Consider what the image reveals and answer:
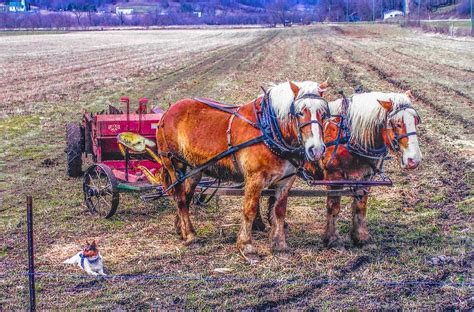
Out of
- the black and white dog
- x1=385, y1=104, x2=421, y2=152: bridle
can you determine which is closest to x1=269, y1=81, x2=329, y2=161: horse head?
x1=385, y1=104, x2=421, y2=152: bridle

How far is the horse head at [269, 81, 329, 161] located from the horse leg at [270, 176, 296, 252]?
75 cm

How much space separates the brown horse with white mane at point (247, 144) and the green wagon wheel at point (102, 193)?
3.01 ft

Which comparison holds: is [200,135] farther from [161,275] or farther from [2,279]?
[2,279]

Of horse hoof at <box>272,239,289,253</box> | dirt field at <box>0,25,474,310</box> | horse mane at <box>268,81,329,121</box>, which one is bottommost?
dirt field at <box>0,25,474,310</box>

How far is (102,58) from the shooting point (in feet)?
149

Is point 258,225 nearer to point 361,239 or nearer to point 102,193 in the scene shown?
point 361,239

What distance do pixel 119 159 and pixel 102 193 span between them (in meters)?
1.28

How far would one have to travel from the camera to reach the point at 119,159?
471 inches

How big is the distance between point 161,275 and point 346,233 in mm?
2707

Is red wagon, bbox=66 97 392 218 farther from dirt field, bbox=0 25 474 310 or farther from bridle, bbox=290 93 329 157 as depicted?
bridle, bbox=290 93 329 157

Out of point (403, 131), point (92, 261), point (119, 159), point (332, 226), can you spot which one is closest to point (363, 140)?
point (403, 131)

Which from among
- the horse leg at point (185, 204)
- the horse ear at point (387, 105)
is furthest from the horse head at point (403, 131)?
the horse leg at point (185, 204)

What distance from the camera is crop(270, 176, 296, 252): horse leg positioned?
28.4 feet

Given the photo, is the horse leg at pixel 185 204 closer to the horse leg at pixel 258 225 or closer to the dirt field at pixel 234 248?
the dirt field at pixel 234 248
